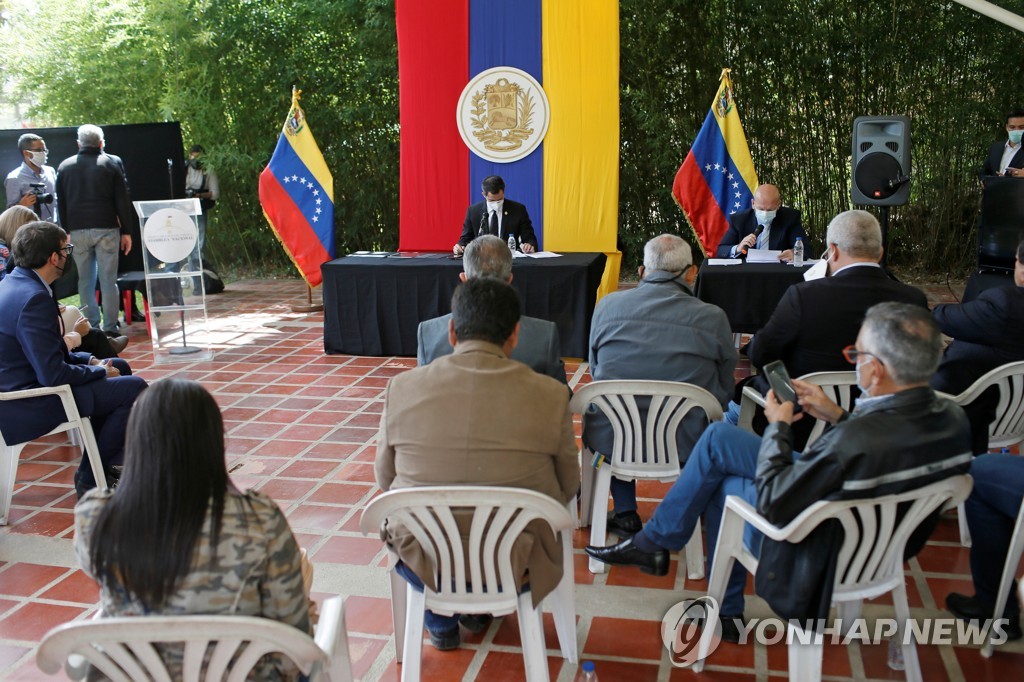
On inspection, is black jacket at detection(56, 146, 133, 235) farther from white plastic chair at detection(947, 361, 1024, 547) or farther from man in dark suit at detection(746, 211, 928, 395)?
white plastic chair at detection(947, 361, 1024, 547)

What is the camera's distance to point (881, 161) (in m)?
5.63

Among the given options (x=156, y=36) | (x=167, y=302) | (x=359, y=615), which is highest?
(x=156, y=36)

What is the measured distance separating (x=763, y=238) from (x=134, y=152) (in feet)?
18.4

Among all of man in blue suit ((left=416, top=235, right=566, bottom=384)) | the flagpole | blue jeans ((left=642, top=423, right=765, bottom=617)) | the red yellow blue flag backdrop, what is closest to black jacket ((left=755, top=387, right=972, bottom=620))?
blue jeans ((left=642, top=423, right=765, bottom=617))

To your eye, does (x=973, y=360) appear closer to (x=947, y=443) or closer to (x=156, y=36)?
(x=947, y=443)

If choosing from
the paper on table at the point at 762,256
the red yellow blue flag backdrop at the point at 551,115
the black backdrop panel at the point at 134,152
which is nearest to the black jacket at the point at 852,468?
the paper on table at the point at 762,256

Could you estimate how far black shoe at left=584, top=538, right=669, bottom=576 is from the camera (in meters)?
2.71

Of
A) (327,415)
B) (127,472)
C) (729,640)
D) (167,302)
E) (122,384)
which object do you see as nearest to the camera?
(127,472)

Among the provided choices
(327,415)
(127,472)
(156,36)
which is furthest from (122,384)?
(156,36)

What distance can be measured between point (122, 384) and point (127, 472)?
217 centimetres

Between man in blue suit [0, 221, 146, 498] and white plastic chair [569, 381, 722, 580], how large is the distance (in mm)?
1927

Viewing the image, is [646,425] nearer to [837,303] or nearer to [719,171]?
[837,303]

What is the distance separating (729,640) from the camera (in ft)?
7.90

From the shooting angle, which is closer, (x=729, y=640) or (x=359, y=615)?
(x=729, y=640)
